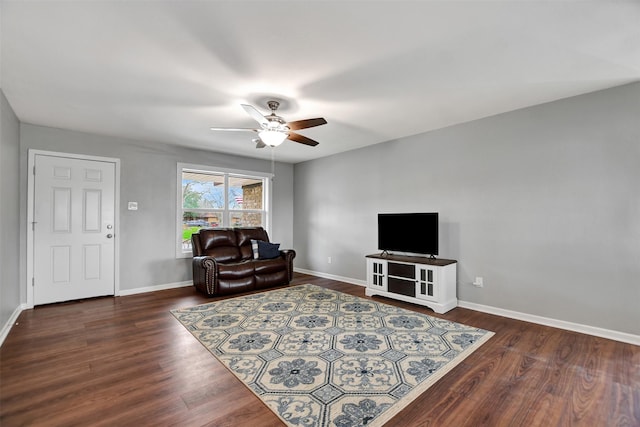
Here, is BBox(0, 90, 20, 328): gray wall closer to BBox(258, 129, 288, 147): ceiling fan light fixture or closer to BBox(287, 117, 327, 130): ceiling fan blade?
BBox(258, 129, 288, 147): ceiling fan light fixture

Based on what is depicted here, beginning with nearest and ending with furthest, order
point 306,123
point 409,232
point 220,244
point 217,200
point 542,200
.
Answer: point 306,123 < point 542,200 < point 409,232 < point 220,244 < point 217,200

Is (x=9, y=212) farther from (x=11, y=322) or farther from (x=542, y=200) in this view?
(x=542, y=200)

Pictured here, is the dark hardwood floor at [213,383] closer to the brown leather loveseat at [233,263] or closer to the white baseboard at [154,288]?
the brown leather loveseat at [233,263]

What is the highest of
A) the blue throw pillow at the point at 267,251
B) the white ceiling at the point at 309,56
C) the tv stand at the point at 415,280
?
the white ceiling at the point at 309,56

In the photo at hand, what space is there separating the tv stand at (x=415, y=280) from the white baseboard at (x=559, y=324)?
0.31 meters

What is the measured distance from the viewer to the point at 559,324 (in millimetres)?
3178

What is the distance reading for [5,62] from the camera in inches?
93.6

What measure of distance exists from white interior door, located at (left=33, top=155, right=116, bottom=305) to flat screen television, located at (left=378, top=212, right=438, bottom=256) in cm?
424

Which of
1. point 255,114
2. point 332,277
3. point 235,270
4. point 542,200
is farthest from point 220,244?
point 542,200

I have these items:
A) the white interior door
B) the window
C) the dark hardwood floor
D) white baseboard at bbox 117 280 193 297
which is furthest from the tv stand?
the white interior door

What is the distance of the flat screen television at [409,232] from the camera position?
406 centimetres

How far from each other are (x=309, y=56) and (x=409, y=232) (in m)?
2.90

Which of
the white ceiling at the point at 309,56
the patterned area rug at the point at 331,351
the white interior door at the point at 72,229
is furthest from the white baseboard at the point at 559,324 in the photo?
the white interior door at the point at 72,229

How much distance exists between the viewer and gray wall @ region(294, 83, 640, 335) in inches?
112
